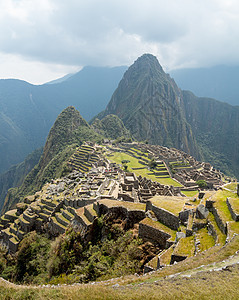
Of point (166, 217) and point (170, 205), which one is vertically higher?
point (170, 205)

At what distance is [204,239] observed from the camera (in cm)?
875

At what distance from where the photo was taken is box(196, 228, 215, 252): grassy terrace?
26.9ft

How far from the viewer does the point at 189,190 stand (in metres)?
45.7

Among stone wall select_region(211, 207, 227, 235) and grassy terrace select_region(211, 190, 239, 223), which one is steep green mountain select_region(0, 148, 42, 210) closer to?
grassy terrace select_region(211, 190, 239, 223)

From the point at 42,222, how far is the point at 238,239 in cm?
2346

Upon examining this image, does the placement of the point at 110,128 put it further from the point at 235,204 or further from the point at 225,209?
the point at 235,204

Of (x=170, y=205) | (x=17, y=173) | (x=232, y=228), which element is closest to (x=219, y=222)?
(x=232, y=228)

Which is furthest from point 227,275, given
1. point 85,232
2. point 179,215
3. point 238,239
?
point 85,232

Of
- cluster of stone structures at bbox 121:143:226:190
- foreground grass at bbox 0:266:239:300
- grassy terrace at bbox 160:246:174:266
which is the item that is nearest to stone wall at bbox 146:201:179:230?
grassy terrace at bbox 160:246:174:266

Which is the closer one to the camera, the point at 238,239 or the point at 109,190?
the point at 238,239

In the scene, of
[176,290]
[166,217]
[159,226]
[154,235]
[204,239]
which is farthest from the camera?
[166,217]

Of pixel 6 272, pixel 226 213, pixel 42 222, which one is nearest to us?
pixel 226 213

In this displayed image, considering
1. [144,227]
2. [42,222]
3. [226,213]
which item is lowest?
[42,222]

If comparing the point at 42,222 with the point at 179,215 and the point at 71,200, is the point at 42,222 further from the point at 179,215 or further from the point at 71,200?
the point at 179,215
